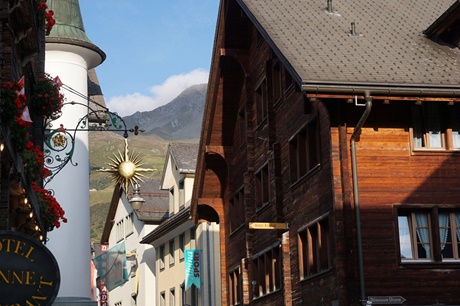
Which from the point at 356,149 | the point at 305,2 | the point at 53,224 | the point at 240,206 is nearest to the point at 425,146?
the point at 356,149

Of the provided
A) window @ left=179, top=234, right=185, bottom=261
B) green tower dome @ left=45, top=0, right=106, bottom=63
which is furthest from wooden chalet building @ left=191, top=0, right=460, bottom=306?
window @ left=179, top=234, right=185, bottom=261

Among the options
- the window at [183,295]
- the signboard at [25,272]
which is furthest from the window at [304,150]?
the window at [183,295]

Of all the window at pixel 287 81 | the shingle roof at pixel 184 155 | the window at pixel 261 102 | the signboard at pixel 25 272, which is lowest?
the signboard at pixel 25 272

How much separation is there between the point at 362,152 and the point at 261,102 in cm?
899

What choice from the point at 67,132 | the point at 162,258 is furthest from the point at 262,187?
the point at 162,258

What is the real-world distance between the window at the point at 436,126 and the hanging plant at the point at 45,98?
29.3 feet

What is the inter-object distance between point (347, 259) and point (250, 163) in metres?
10.2

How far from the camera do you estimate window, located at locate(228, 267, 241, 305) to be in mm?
36281

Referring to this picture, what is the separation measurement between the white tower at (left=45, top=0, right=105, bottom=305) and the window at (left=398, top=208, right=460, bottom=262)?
50.2 feet

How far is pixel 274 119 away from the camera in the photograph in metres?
31.7

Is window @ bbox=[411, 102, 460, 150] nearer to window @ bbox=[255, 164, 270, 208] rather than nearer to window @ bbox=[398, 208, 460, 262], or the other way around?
window @ bbox=[398, 208, 460, 262]

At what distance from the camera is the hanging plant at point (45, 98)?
79.8ft

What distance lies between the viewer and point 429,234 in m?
25.3

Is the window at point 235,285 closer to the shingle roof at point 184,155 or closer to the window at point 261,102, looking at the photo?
the window at point 261,102
